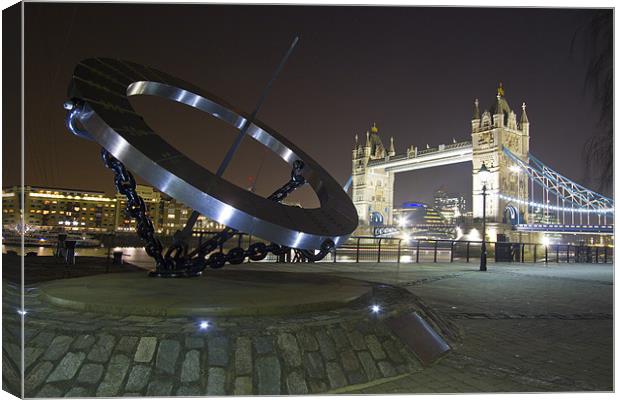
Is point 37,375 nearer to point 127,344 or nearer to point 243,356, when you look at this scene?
point 127,344

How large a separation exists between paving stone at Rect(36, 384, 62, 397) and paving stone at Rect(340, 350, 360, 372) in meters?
1.74

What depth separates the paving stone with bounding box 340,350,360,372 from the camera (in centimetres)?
330

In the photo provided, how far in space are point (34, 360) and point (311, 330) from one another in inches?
68.6

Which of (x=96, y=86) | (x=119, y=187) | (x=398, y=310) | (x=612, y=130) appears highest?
(x=96, y=86)

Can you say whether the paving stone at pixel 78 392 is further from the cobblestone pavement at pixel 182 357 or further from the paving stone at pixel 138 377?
the paving stone at pixel 138 377

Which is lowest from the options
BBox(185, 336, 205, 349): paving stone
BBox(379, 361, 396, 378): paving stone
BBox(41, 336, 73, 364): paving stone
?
BBox(379, 361, 396, 378): paving stone

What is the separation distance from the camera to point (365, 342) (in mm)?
3559

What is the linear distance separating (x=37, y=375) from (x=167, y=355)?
A: 2.56ft

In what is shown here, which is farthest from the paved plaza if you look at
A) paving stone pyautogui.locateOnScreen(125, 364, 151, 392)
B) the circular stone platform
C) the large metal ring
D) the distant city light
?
the distant city light

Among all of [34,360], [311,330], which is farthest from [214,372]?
[34,360]

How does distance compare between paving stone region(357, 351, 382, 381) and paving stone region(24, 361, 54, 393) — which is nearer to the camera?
paving stone region(24, 361, 54, 393)

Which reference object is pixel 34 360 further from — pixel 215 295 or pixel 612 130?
pixel 612 130

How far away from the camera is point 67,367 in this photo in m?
2.91

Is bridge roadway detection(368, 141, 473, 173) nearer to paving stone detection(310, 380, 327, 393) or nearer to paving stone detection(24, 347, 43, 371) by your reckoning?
paving stone detection(310, 380, 327, 393)
